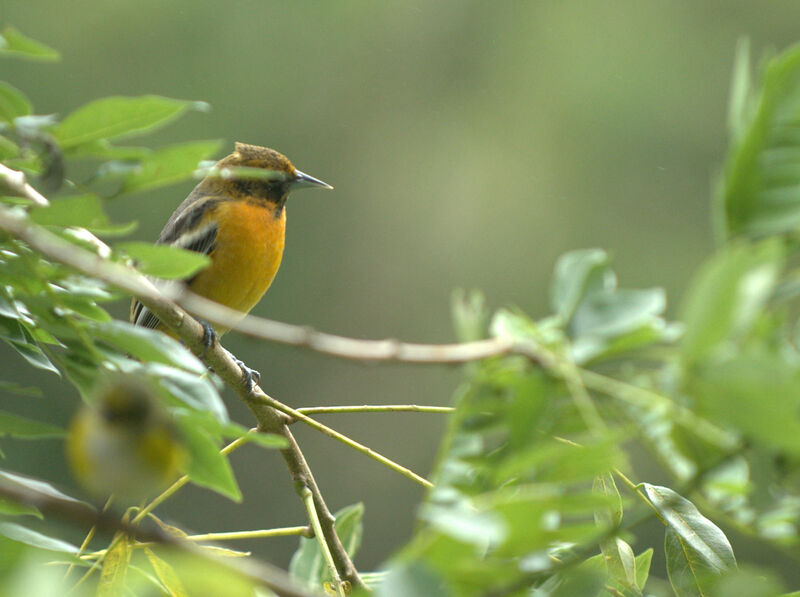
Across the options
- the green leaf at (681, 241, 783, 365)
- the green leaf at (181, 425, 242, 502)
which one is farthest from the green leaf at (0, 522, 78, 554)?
the green leaf at (681, 241, 783, 365)

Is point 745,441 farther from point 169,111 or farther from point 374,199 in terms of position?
point 374,199

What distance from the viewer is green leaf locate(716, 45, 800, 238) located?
66cm

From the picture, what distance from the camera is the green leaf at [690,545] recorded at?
3.83ft

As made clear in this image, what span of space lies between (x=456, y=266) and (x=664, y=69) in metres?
5.00

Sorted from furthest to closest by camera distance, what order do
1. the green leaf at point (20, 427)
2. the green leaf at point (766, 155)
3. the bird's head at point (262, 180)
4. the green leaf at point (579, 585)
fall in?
the bird's head at point (262, 180)
the green leaf at point (20, 427)
the green leaf at point (579, 585)
the green leaf at point (766, 155)

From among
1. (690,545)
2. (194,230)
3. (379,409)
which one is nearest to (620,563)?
(690,545)

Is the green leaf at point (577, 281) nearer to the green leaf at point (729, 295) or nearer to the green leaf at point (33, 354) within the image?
the green leaf at point (729, 295)

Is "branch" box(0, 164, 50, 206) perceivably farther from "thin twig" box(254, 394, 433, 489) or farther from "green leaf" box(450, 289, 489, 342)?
"green leaf" box(450, 289, 489, 342)

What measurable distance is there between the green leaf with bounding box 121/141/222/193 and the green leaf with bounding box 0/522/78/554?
0.37m

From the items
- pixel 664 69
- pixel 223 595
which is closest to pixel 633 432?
pixel 223 595

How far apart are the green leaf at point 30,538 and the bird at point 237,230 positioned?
1.81m

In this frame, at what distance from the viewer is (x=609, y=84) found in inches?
615

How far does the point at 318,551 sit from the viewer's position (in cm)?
158

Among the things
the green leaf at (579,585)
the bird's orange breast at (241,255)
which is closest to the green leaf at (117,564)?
the green leaf at (579,585)
